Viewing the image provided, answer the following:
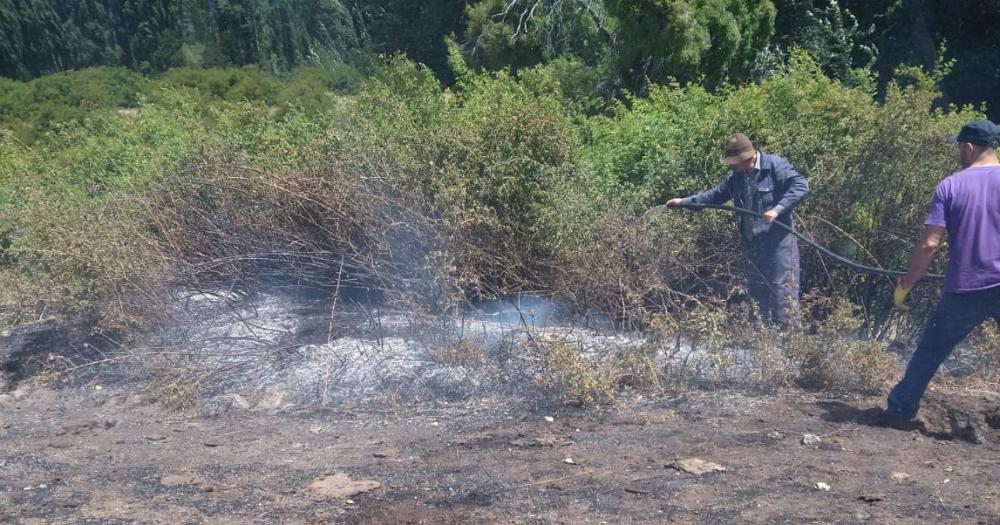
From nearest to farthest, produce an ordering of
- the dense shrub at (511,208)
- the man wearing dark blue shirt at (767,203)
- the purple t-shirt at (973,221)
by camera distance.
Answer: the purple t-shirt at (973,221) < the man wearing dark blue shirt at (767,203) < the dense shrub at (511,208)

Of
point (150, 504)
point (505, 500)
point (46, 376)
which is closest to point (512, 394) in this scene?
point (505, 500)

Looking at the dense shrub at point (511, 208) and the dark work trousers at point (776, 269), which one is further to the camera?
the dense shrub at point (511, 208)

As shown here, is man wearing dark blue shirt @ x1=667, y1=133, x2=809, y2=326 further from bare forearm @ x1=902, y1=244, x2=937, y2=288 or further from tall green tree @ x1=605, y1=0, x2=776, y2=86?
tall green tree @ x1=605, y1=0, x2=776, y2=86

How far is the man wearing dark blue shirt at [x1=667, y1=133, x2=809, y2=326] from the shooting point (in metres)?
6.57

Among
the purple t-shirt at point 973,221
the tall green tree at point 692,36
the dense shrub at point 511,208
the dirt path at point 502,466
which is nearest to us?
the dirt path at point 502,466

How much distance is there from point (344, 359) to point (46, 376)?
2154 mm

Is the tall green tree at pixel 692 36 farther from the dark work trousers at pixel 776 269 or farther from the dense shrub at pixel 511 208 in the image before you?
the dark work trousers at pixel 776 269

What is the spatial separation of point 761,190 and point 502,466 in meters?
2.85

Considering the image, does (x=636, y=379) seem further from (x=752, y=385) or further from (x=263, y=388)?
(x=263, y=388)

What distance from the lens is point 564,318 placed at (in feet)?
22.6

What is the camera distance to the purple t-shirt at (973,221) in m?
5.14

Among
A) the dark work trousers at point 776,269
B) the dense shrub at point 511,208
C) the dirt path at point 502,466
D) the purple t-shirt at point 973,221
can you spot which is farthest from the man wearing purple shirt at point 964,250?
the dense shrub at point 511,208

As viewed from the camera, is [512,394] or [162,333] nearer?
[512,394]

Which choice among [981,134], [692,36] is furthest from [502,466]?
[692,36]
